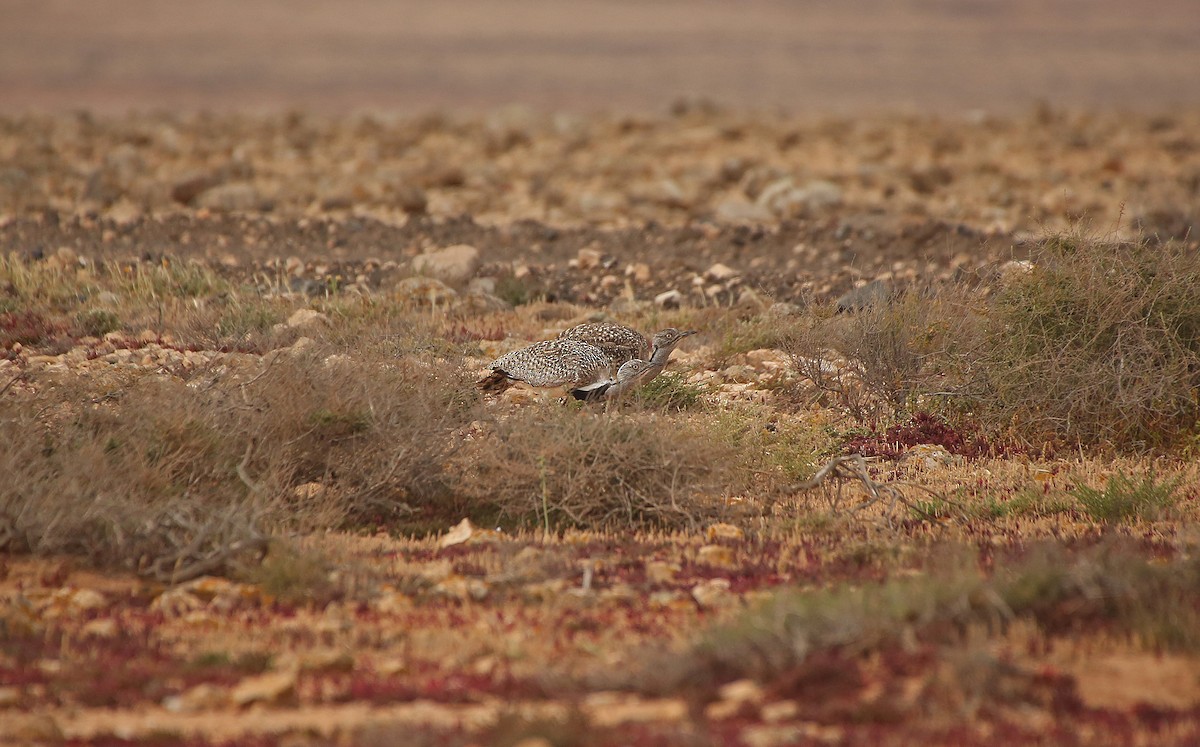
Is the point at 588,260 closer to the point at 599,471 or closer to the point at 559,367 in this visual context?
the point at 559,367

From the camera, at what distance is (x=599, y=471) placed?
754 cm

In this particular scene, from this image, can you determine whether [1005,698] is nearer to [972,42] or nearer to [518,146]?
[518,146]

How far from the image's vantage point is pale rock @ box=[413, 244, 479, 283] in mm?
15109

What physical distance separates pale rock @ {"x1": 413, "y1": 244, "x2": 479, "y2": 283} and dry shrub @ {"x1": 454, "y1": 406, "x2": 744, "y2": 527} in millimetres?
7508

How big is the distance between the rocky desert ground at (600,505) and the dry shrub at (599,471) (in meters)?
0.03

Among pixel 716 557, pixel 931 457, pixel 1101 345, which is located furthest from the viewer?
pixel 931 457

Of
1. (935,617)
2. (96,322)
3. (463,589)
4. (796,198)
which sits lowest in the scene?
(796,198)

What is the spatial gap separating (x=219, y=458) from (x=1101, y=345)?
18.3 ft

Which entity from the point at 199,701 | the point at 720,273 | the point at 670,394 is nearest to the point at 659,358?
the point at 670,394

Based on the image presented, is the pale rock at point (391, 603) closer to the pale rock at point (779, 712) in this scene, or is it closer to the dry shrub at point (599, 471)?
the dry shrub at point (599, 471)

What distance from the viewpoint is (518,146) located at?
113 feet

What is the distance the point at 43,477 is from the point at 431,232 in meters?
12.8

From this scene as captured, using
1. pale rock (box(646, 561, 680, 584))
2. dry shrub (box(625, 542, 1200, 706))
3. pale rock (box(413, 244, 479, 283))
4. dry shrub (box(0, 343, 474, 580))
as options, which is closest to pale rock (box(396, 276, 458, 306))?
pale rock (box(413, 244, 479, 283))

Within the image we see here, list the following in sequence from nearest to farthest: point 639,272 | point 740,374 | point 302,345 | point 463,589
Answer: point 463,589, point 302,345, point 740,374, point 639,272
